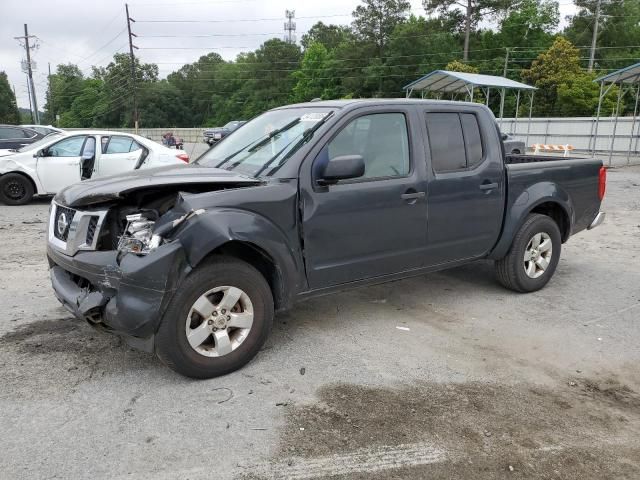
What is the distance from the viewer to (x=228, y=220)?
139 inches

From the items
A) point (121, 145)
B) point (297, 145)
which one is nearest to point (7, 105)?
point (121, 145)

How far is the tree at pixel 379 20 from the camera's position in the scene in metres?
67.9

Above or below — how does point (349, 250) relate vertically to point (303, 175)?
below

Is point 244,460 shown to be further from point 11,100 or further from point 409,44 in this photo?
point 11,100

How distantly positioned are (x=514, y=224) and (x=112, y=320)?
3657mm

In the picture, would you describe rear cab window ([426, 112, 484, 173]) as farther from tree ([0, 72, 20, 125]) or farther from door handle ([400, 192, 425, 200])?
tree ([0, 72, 20, 125])

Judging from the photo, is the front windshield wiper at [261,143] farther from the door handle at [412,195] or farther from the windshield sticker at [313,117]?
the door handle at [412,195]

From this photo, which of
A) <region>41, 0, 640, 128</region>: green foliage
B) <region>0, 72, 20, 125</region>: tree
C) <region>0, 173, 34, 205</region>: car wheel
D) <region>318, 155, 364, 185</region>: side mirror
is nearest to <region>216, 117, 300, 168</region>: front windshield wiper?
<region>318, 155, 364, 185</region>: side mirror

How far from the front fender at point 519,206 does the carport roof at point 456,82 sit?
17.2 metres

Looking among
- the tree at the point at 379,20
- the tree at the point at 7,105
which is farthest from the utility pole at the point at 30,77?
the tree at the point at 379,20

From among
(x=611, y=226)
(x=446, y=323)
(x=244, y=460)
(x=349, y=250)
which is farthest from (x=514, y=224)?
(x=611, y=226)

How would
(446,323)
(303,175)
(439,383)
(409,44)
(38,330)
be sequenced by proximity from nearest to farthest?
(439,383) < (303,175) < (38,330) < (446,323) < (409,44)

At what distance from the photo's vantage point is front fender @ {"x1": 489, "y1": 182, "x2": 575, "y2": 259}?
5.17m

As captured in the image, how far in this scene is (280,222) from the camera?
12.5 ft
